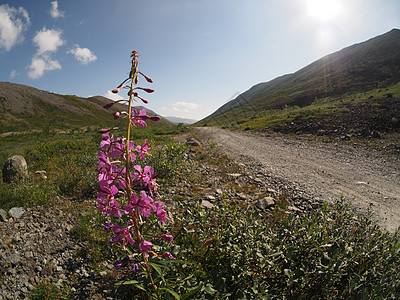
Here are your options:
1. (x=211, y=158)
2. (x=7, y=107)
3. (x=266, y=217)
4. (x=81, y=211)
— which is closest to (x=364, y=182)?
(x=266, y=217)

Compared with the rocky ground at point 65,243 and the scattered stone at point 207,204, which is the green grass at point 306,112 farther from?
the scattered stone at point 207,204

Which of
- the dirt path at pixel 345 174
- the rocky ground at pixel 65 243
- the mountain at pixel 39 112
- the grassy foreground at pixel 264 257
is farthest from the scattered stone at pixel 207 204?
the mountain at pixel 39 112

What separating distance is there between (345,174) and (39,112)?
282 ft

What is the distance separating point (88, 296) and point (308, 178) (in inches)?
337

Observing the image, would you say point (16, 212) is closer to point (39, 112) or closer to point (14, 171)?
point (14, 171)

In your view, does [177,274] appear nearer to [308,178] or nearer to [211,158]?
[308,178]

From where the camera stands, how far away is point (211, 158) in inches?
446

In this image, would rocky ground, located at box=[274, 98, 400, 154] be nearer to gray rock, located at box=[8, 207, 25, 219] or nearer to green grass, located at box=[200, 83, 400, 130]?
green grass, located at box=[200, 83, 400, 130]

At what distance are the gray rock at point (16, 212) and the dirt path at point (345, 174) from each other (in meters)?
8.08

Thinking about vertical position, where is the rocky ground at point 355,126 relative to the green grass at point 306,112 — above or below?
below

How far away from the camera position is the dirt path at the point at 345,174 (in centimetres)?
629

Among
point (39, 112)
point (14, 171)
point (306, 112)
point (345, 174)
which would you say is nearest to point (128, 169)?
point (14, 171)

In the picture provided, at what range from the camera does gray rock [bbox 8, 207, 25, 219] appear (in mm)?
4702

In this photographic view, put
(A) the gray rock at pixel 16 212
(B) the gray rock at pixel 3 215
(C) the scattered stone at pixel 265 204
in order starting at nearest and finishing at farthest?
(B) the gray rock at pixel 3 215
(A) the gray rock at pixel 16 212
(C) the scattered stone at pixel 265 204
